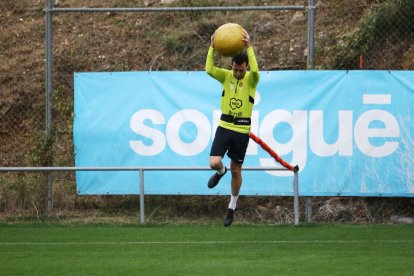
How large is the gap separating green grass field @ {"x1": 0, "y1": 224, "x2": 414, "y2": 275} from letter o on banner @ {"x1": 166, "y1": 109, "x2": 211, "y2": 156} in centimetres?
139

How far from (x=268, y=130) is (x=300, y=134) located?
52 cm

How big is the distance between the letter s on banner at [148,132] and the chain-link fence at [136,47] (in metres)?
1.60

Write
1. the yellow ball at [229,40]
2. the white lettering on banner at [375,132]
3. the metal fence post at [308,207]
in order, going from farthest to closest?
1. the metal fence post at [308,207]
2. the white lettering on banner at [375,132]
3. the yellow ball at [229,40]

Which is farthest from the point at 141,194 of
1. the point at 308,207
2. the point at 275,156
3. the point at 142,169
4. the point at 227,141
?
the point at 227,141

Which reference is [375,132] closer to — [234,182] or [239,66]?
[234,182]

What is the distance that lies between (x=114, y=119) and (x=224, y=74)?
3.81 m

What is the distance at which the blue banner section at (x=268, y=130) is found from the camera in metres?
15.3

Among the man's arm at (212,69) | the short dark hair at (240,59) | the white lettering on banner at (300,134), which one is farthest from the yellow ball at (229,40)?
the white lettering on banner at (300,134)

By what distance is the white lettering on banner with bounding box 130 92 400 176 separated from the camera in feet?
50.3

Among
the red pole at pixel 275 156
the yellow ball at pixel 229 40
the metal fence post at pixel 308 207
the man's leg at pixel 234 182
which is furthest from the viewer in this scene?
the metal fence post at pixel 308 207

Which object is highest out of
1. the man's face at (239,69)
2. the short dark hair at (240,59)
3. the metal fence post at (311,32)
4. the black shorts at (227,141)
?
the metal fence post at (311,32)

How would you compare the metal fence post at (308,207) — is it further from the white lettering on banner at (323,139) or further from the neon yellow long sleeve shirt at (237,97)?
the neon yellow long sleeve shirt at (237,97)

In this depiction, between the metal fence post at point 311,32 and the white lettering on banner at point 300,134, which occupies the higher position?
the metal fence post at point 311,32

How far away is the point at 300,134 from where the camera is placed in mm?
15492
